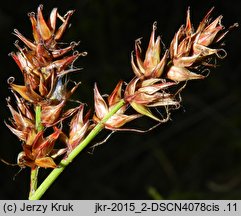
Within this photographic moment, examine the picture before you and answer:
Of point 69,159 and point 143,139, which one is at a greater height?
point 143,139

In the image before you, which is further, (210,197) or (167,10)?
(167,10)

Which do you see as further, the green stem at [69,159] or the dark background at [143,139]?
the dark background at [143,139]

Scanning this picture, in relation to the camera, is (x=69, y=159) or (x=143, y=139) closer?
(x=69, y=159)

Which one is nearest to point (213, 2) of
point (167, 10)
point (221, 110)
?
point (167, 10)

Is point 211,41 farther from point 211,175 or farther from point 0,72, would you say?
point 211,175

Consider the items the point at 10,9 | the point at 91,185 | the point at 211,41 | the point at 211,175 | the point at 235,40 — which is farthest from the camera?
the point at 235,40

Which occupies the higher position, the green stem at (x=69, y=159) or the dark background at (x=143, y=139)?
the dark background at (x=143, y=139)

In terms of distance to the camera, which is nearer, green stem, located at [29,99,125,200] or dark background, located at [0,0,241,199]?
green stem, located at [29,99,125,200]

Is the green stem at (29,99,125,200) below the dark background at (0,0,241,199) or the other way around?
below
